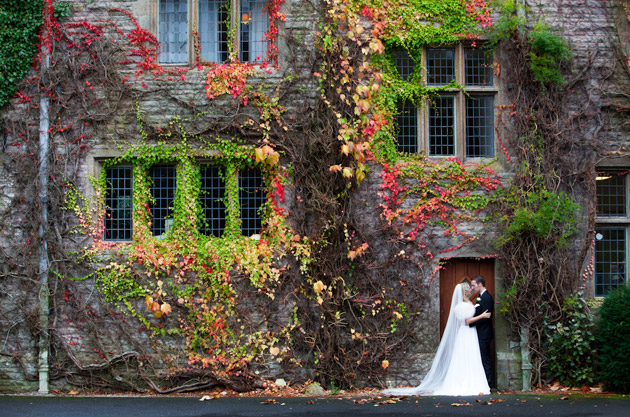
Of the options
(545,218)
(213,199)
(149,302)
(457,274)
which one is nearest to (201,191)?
(213,199)

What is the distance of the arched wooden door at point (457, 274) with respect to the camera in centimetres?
1084

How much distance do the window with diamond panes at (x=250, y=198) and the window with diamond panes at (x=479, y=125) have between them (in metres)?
3.57

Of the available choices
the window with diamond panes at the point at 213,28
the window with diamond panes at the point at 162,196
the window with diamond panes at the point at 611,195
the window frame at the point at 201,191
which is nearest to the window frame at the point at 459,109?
the window with diamond panes at the point at 611,195

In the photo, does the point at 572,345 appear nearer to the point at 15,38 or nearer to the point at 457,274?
the point at 457,274

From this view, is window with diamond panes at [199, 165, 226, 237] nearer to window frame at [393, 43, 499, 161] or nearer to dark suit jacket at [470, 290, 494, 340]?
window frame at [393, 43, 499, 161]

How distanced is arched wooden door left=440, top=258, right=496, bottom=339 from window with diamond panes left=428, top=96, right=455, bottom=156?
73.5 inches

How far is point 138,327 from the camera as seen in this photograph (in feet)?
34.8

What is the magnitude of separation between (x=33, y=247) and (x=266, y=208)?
384 centimetres

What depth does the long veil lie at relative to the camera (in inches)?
398

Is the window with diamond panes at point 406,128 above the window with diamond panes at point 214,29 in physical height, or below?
below

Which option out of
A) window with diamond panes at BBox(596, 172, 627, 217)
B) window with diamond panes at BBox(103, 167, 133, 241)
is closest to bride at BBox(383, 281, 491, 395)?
window with diamond panes at BBox(596, 172, 627, 217)

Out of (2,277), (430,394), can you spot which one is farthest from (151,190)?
(430,394)

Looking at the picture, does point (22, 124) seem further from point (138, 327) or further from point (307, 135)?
point (307, 135)

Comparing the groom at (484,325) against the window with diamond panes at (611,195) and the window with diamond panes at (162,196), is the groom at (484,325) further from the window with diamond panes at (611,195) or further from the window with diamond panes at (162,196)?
the window with diamond panes at (162,196)
